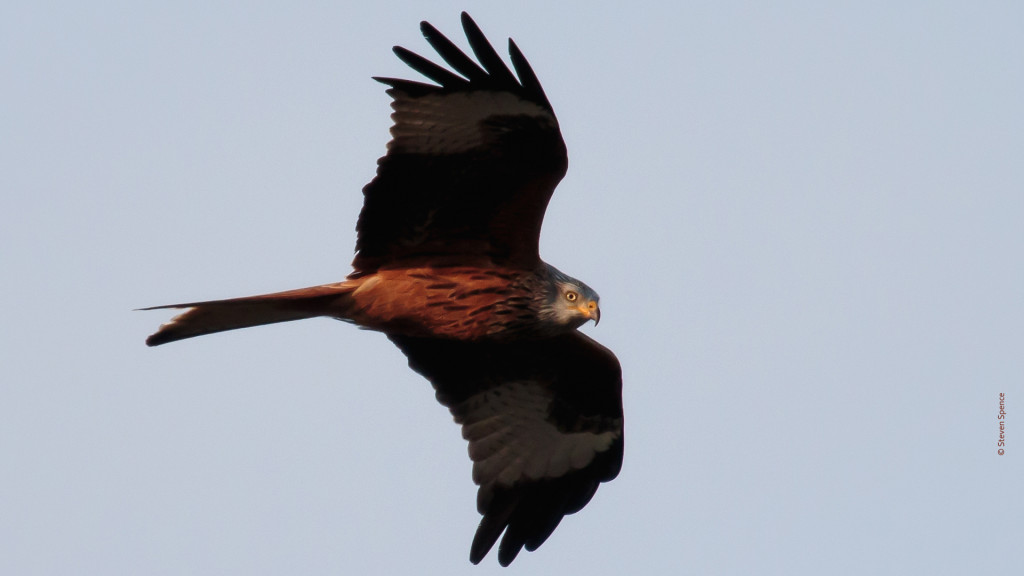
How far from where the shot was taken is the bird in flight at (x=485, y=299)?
26.1ft

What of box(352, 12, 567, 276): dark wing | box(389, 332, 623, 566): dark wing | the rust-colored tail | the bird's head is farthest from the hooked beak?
the rust-colored tail

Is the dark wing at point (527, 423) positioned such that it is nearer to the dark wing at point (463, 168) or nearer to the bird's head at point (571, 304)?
the bird's head at point (571, 304)

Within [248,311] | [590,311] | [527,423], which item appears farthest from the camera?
[527,423]

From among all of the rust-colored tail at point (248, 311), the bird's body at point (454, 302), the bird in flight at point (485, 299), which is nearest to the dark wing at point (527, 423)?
the bird in flight at point (485, 299)

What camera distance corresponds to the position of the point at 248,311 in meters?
8.08

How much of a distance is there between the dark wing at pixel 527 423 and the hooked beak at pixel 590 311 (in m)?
0.97

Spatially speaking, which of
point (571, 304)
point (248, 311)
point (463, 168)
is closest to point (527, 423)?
point (571, 304)

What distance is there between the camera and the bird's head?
8.37 m

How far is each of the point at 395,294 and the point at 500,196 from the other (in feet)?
3.00

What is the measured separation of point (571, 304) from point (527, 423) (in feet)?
5.08

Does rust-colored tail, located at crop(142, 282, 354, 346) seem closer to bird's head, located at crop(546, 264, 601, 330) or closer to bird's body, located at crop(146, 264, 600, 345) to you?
bird's body, located at crop(146, 264, 600, 345)

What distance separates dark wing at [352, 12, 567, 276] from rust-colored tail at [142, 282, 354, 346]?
297 mm

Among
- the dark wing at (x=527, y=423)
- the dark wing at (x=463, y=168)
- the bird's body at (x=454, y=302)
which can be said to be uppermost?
the dark wing at (x=463, y=168)

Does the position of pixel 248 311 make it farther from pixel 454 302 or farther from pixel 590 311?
pixel 590 311
